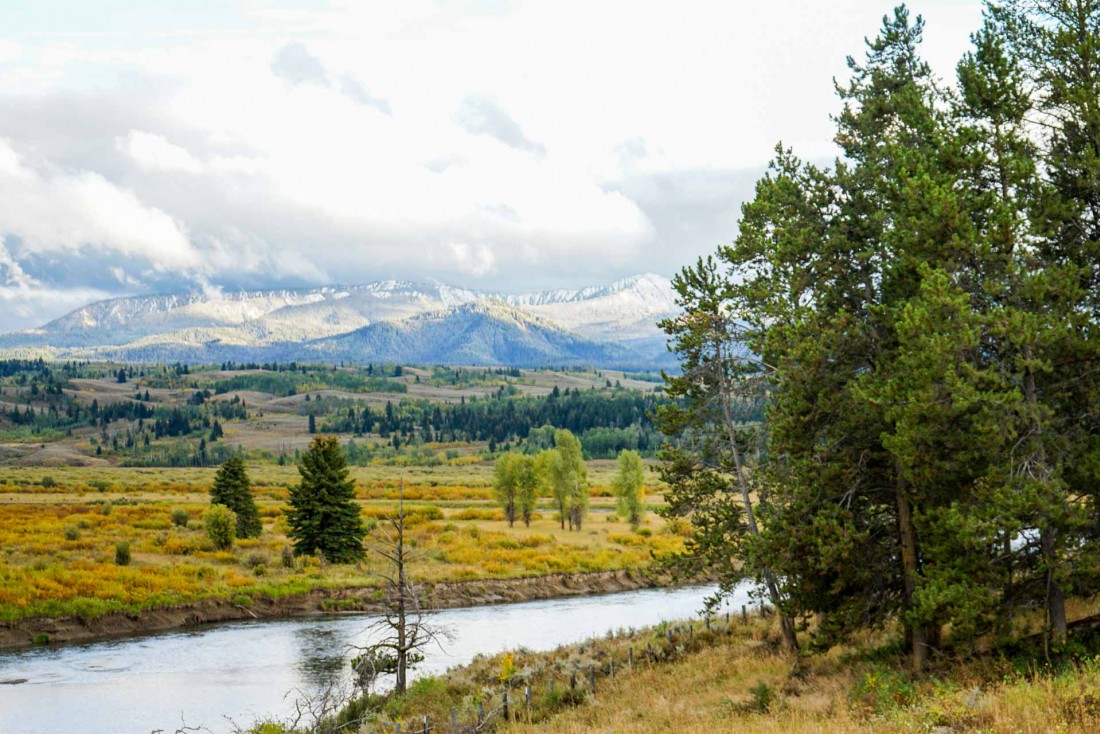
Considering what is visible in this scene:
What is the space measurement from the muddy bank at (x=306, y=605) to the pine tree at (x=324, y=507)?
5.66m

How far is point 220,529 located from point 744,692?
52.1 meters

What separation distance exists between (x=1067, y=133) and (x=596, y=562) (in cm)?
5370

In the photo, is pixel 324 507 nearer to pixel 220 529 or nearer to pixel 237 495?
pixel 220 529

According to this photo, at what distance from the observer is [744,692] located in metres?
23.9

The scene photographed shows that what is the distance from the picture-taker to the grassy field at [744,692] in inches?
586

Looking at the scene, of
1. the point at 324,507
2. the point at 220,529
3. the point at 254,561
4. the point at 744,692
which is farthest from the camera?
the point at 220,529

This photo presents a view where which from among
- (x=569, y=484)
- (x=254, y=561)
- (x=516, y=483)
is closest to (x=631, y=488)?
(x=569, y=484)

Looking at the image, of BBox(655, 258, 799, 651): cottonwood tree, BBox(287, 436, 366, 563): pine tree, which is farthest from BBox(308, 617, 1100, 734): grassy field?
BBox(287, 436, 366, 563): pine tree

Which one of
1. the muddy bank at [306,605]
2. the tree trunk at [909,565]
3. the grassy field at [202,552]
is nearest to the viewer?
the tree trunk at [909,565]

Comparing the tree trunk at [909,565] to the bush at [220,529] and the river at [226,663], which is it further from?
the bush at [220,529]

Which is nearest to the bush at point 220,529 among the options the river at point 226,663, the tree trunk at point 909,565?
the river at point 226,663

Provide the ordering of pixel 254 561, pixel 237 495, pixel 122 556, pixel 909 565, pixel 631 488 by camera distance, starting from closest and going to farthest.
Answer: pixel 909 565 < pixel 122 556 < pixel 254 561 < pixel 237 495 < pixel 631 488

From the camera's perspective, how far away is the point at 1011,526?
17.4 metres

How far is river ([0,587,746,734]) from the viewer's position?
111 ft
